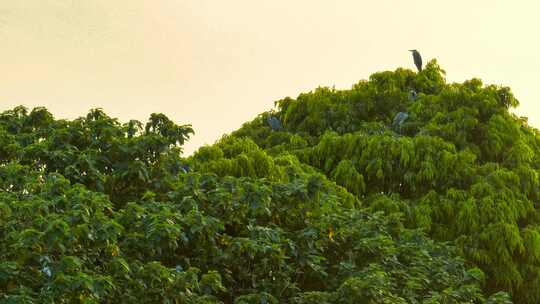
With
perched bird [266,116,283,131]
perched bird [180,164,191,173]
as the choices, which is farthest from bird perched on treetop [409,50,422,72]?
perched bird [180,164,191,173]

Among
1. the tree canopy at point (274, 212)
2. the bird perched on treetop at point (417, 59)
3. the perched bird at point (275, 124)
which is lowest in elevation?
the tree canopy at point (274, 212)

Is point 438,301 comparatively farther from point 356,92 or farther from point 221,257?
point 356,92

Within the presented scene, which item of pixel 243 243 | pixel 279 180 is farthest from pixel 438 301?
pixel 279 180

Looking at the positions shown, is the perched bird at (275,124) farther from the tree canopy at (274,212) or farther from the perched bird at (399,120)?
the perched bird at (399,120)

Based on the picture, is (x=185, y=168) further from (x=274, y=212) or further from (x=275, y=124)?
(x=275, y=124)

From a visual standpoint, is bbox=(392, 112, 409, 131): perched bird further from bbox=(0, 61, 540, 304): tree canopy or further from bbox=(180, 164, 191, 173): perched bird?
bbox=(180, 164, 191, 173): perched bird

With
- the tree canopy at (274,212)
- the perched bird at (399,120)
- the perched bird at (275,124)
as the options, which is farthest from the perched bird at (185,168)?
the perched bird at (275,124)

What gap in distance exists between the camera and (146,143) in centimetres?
1625

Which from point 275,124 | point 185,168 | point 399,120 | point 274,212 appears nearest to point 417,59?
point 399,120

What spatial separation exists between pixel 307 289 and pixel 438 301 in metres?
1.71

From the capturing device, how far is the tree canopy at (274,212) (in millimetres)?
13383

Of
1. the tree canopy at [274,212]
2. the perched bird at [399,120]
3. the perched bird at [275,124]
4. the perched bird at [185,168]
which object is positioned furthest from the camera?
the perched bird at [275,124]

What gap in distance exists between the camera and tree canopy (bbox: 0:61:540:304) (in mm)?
13383

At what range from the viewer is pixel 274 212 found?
53.4ft
